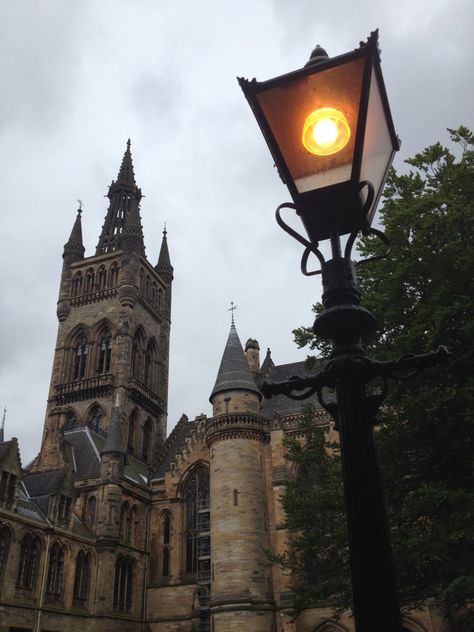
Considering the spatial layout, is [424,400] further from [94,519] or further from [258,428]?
[94,519]

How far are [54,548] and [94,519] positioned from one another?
4565mm

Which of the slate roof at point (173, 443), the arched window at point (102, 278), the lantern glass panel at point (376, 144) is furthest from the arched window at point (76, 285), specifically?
the lantern glass panel at point (376, 144)

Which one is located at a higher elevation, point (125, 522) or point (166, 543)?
point (125, 522)

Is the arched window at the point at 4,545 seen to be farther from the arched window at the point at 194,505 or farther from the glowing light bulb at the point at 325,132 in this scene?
the glowing light bulb at the point at 325,132

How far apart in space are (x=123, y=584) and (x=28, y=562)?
7.85m

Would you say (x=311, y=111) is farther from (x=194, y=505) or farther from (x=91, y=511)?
(x=194, y=505)

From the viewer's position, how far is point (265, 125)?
3.18 metres

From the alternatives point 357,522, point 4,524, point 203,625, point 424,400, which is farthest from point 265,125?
point 203,625

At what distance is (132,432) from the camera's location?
4497 cm

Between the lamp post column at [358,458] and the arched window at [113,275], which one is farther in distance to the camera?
the arched window at [113,275]

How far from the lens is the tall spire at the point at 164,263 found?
5816 cm

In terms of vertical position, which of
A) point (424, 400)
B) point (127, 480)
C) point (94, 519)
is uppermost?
point (127, 480)

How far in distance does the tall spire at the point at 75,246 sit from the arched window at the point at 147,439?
707 inches

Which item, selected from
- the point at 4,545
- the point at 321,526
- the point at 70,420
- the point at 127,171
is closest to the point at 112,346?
the point at 70,420
